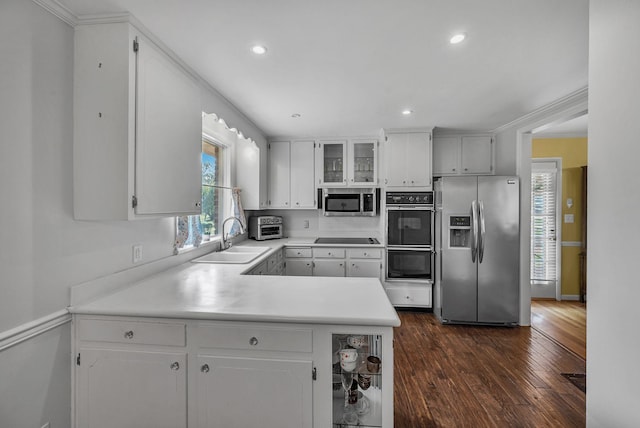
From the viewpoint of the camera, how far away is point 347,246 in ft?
12.1

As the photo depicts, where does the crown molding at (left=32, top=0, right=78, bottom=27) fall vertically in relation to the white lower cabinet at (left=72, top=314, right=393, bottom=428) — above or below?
above

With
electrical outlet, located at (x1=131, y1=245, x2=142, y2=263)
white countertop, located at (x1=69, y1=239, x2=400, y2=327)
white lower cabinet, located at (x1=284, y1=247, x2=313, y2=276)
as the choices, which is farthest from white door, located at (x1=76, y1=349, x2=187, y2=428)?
white lower cabinet, located at (x1=284, y1=247, x2=313, y2=276)

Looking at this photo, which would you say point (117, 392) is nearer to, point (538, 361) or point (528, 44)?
point (528, 44)

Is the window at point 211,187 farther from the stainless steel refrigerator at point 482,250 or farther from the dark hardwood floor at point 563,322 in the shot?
the dark hardwood floor at point 563,322

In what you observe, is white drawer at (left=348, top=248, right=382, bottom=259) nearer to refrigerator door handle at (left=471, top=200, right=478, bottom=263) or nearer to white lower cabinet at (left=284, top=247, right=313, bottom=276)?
white lower cabinet at (left=284, top=247, right=313, bottom=276)

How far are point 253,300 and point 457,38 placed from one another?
1.91 metres

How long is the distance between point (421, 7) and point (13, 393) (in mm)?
2544

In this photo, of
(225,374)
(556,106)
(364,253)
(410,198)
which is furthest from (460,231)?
(225,374)

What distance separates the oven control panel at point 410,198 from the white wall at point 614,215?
2755 millimetres

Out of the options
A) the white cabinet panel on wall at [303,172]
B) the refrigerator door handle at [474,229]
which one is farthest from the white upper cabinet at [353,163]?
the refrigerator door handle at [474,229]

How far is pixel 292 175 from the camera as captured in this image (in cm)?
411

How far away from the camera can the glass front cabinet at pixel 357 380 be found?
137 cm

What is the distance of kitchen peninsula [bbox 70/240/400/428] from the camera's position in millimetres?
1325

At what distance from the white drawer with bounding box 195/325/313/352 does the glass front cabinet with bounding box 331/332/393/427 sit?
0.50 feet
